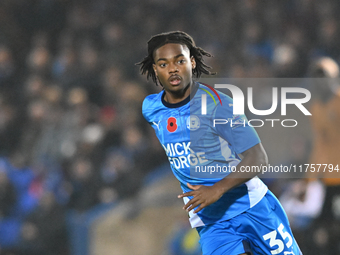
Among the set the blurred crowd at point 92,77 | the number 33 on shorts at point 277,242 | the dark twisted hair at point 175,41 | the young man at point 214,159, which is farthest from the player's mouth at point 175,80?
the blurred crowd at point 92,77

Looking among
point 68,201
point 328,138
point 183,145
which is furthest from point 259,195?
point 68,201

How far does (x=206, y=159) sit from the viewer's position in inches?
101

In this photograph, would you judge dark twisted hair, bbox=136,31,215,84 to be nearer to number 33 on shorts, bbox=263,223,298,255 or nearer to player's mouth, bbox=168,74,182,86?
player's mouth, bbox=168,74,182,86

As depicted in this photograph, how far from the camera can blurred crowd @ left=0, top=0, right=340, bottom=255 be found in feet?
17.6

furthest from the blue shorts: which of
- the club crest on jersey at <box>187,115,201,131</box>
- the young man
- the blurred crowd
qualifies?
the blurred crowd

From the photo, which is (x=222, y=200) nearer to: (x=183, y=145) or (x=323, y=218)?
(x=183, y=145)

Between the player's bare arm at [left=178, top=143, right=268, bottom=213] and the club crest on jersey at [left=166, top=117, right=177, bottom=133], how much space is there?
427mm

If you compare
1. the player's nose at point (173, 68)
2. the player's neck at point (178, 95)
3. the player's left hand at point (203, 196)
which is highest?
the player's nose at point (173, 68)

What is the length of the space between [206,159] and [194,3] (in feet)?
15.8

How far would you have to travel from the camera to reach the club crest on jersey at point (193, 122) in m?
2.54

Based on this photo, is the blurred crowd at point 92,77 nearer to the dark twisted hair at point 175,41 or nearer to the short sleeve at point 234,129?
the dark twisted hair at point 175,41

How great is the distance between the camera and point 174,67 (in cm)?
254

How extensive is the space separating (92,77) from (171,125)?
384 centimetres

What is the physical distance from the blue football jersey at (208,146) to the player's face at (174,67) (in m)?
0.10
